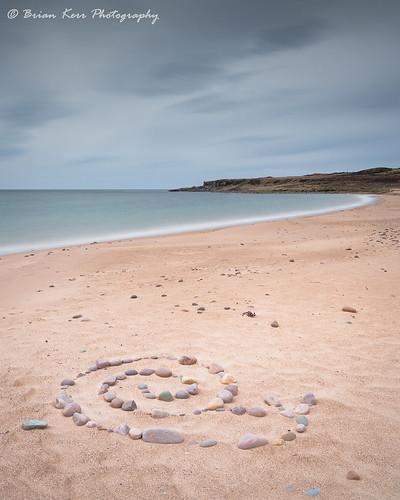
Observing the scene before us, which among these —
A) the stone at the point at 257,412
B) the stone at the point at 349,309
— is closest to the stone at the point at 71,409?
the stone at the point at 257,412

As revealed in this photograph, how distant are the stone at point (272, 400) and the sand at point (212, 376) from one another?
9cm

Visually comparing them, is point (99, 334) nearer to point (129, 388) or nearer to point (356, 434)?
point (129, 388)

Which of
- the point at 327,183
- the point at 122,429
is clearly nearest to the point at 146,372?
the point at 122,429

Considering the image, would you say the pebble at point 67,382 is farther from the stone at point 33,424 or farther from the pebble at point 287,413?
the pebble at point 287,413

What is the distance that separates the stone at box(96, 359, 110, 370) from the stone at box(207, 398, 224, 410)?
124 cm

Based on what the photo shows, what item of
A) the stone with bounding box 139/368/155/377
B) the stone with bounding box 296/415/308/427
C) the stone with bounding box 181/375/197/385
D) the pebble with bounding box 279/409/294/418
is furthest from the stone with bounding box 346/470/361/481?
the stone with bounding box 139/368/155/377

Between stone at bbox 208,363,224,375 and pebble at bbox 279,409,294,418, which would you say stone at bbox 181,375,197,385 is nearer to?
stone at bbox 208,363,224,375

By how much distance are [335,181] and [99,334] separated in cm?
10763

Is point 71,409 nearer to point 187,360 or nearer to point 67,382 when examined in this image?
point 67,382

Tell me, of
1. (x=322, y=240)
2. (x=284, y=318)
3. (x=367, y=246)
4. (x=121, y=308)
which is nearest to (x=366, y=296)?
(x=284, y=318)

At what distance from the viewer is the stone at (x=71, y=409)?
2.94 metres

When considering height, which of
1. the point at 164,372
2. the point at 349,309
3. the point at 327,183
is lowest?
the point at 349,309

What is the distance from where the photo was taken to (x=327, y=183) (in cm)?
10388

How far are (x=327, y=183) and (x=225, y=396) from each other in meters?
108
